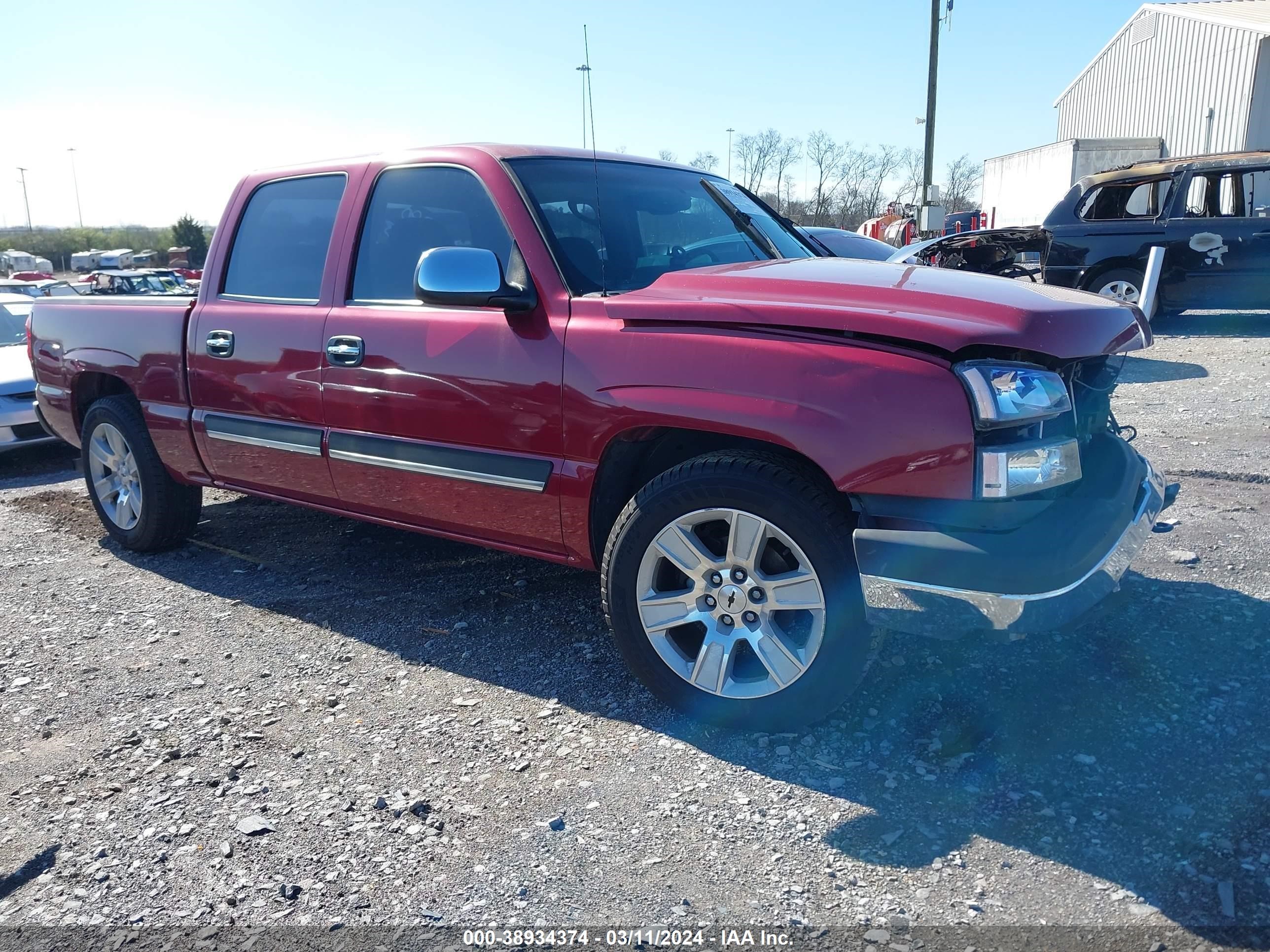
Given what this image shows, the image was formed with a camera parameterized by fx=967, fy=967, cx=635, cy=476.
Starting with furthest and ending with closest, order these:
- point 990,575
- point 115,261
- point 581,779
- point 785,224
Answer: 1. point 115,261
2. point 785,224
3. point 581,779
4. point 990,575

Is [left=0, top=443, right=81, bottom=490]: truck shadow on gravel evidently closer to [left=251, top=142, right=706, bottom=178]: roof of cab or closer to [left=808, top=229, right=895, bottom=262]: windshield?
[left=251, top=142, right=706, bottom=178]: roof of cab

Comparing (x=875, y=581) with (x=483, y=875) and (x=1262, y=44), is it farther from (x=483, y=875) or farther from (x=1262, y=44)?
(x=1262, y=44)

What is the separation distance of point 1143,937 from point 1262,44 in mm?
25122

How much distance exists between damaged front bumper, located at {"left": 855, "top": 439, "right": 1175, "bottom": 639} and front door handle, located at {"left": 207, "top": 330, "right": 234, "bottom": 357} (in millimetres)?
2884

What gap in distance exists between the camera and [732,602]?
2.89 meters

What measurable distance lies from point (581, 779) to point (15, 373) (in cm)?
692

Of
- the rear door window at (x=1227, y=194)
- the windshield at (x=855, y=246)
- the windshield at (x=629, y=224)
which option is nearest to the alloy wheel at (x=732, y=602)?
the windshield at (x=629, y=224)

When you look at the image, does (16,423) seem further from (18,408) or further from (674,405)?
(674,405)

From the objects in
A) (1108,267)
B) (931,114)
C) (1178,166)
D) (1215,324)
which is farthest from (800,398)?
(931,114)

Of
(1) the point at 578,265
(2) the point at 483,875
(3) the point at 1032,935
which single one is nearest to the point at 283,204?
(1) the point at 578,265

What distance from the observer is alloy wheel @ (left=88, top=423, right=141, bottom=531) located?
16.1 feet

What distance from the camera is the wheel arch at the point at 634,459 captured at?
3.05 metres

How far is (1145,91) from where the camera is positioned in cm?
2689

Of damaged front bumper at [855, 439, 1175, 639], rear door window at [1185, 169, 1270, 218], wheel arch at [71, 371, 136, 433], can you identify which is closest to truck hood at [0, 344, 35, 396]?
wheel arch at [71, 371, 136, 433]
